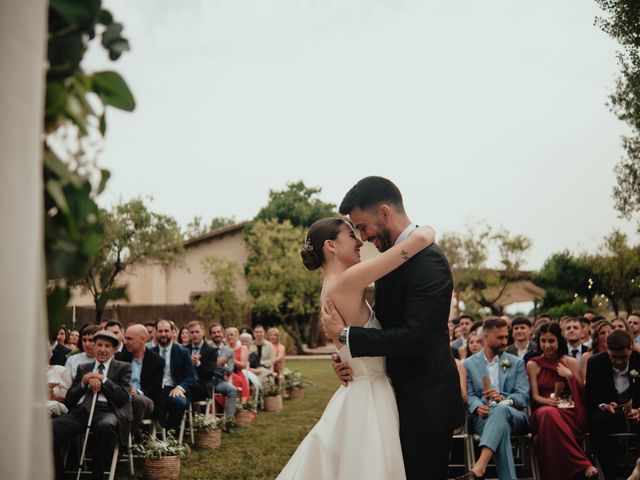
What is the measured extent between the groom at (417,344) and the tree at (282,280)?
3508 cm

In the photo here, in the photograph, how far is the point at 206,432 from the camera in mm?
10758

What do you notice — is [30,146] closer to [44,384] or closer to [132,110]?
[132,110]

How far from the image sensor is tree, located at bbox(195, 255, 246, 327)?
3462 cm

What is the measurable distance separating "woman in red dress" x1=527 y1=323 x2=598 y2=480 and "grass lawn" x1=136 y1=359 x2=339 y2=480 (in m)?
3.26

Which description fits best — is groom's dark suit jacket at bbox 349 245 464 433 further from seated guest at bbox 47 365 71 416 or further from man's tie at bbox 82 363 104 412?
seated guest at bbox 47 365 71 416

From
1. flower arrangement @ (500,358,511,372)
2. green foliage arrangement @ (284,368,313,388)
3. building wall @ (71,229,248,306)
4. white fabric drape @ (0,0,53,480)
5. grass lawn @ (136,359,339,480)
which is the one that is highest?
building wall @ (71,229,248,306)

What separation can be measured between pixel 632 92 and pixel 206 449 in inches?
799

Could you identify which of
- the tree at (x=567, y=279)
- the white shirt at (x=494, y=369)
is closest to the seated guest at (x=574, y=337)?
the white shirt at (x=494, y=369)

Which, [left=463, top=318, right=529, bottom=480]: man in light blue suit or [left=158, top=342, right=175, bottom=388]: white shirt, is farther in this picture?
[left=158, top=342, right=175, bottom=388]: white shirt

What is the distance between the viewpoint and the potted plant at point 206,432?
1076cm

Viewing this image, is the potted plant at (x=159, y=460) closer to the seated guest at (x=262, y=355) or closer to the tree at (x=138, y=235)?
the seated guest at (x=262, y=355)

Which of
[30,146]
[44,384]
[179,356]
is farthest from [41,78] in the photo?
[179,356]

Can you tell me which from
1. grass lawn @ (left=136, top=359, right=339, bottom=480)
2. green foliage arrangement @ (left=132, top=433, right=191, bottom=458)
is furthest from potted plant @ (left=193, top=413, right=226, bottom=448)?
green foliage arrangement @ (left=132, top=433, right=191, bottom=458)

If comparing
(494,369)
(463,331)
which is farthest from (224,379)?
(494,369)
